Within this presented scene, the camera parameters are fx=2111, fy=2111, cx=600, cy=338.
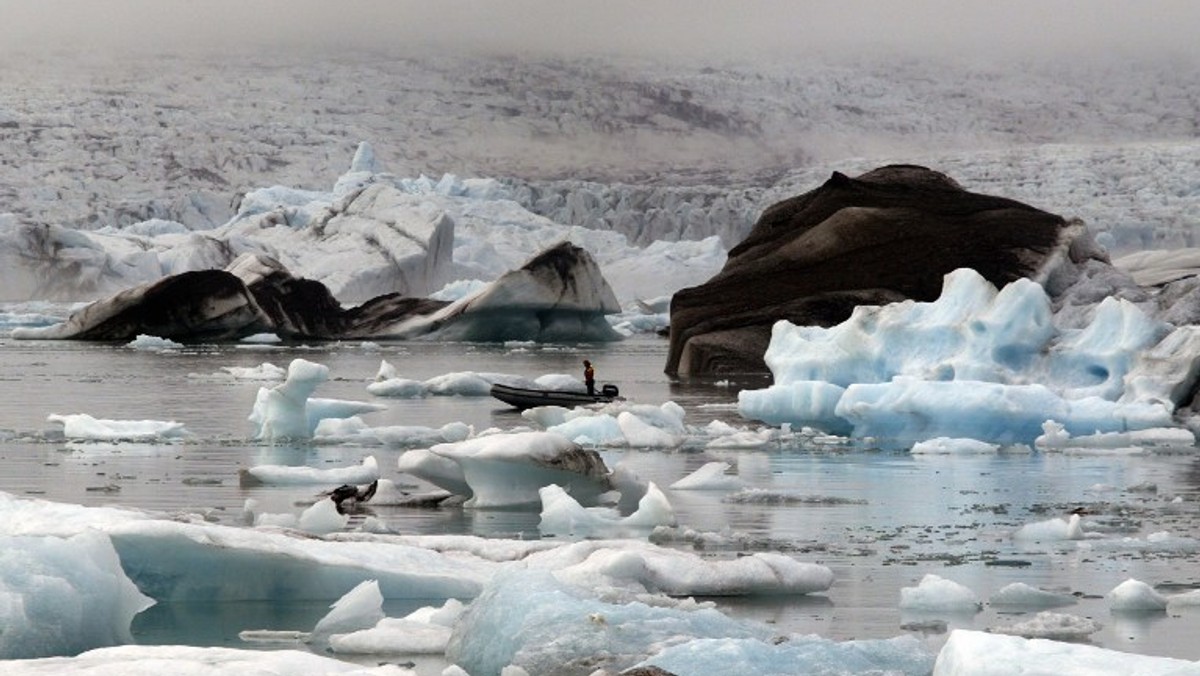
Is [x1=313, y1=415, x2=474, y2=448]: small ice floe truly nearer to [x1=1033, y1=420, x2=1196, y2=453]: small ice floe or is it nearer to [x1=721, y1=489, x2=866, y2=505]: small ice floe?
[x1=721, y1=489, x2=866, y2=505]: small ice floe

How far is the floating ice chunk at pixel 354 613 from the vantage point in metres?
7.92

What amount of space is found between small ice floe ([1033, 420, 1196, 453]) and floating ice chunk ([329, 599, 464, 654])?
11.1 metres

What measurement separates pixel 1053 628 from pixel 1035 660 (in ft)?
7.41

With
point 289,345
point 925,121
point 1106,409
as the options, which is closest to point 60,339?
point 289,345

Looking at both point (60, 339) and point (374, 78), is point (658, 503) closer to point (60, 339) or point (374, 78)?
point (60, 339)

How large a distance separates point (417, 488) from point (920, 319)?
27.5ft

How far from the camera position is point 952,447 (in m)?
17.6

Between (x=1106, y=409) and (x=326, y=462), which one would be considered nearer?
(x=326, y=462)

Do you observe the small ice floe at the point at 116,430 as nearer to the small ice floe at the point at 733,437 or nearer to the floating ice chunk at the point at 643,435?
the floating ice chunk at the point at 643,435

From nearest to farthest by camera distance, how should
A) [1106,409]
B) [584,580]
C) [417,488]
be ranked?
[584,580]
[417,488]
[1106,409]

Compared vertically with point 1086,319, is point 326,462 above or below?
below

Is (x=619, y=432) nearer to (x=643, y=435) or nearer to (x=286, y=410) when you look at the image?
(x=643, y=435)

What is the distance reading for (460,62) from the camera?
12838 centimetres

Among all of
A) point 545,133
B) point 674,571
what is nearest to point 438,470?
point 674,571
